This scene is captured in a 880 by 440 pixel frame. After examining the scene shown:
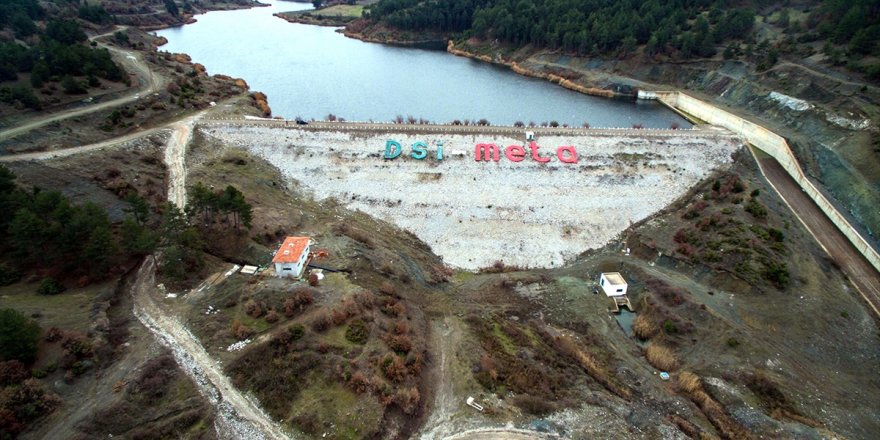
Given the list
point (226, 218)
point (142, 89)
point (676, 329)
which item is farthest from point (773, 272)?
point (142, 89)

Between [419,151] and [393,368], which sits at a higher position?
[393,368]

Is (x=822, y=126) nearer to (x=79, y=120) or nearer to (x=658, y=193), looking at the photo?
(x=658, y=193)

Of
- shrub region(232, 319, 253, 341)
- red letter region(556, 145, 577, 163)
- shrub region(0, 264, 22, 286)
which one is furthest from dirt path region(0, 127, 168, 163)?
red letter region(556, 145, 577, 163)

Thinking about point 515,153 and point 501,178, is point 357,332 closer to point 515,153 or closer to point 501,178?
point 501,178

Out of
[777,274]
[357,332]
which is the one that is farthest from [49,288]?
[777,274]

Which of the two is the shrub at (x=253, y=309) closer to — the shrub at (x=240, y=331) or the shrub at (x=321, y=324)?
the shrub at (x=240, y=331)

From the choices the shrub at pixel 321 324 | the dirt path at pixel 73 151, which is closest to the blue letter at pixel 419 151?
the shrub at pixel 321 324

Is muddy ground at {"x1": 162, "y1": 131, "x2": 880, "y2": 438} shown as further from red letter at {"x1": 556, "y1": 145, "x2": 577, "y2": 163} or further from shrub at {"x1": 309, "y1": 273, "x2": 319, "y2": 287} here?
red letter at {"x1": 556, "y1": 145, "x2": 577, "y2": 163}
